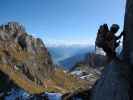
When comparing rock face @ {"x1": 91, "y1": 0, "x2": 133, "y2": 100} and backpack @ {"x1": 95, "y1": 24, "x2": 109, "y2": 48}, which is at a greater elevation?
backpack @ {"x1": 95, "y1": 24, "x2": 109, "y2": 48}

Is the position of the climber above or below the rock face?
above

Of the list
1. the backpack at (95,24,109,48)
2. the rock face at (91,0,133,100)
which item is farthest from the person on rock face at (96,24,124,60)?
the rock face at (91,0,133,100)

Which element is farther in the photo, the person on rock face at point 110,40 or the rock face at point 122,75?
the person on rock face at point 110,40

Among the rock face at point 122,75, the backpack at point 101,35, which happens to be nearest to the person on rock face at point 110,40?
the backpack at point 101,35

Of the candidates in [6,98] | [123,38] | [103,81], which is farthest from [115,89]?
[6,98]

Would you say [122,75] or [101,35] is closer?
[122,75]

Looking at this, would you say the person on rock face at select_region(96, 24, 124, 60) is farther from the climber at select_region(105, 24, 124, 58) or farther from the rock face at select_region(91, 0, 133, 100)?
the rock face at select_region(91, 0, 133, 100)

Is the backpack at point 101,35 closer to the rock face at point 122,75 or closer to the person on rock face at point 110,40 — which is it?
the person on rock face at point 110,40

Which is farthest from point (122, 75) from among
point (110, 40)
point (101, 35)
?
point (101, 35)

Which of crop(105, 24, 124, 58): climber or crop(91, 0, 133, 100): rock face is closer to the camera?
crop(91, 0, 133, 100): rock face

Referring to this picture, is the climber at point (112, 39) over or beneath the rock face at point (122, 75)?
over

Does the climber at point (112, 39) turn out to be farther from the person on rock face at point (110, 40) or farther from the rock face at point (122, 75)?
the rock face at point (122, 75)

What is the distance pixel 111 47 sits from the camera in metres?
15.5

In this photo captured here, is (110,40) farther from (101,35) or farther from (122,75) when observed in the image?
(122,75)
